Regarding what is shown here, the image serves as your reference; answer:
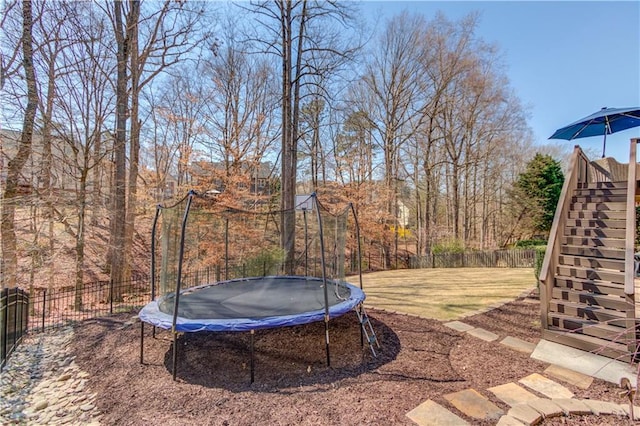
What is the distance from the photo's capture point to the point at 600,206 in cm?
480

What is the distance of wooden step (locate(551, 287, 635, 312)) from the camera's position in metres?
3.32

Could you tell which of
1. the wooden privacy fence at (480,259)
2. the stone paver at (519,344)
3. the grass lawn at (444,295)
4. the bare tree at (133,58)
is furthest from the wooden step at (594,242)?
the bare tree at (133,58)

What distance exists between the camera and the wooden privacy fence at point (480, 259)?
1200 centimetres

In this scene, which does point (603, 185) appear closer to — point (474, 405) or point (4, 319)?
point (474, 405)

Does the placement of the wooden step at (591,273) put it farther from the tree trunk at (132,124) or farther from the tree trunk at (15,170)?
the tree trunk at (132,124)

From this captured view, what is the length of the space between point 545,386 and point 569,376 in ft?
1.30

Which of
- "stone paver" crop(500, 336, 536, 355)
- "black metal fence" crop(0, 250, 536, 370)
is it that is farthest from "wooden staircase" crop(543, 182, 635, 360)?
"black metal fence" crop(0, 250, 536, 370)

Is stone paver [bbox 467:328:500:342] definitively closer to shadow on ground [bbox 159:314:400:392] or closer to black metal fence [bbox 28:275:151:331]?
shadow on ground [bbox 159:314:400:392]

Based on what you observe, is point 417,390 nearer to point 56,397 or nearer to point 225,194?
point 56,397

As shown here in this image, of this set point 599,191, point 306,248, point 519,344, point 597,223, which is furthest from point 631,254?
point 306,248

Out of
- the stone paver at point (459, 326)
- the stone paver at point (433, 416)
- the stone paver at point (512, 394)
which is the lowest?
the stone paver at point (459, 326)

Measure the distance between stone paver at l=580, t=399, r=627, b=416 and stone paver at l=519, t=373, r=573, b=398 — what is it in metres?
0.17

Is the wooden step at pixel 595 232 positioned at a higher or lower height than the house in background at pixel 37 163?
lower

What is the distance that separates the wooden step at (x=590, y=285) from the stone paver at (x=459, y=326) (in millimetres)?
1328
